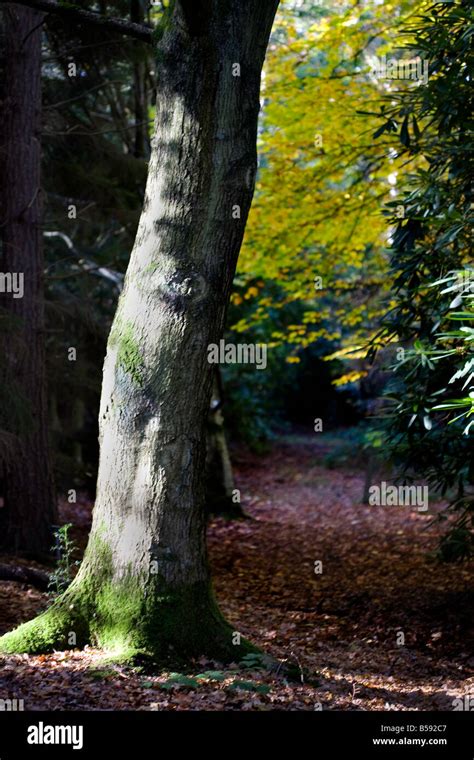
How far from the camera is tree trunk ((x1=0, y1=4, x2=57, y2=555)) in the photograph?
8359mm

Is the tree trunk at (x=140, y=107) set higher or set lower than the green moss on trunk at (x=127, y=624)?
higher

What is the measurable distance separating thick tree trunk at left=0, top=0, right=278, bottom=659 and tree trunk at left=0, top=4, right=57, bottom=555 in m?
3.62

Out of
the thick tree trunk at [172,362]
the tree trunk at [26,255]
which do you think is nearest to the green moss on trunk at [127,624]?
the thick tree trunk at [172,362]

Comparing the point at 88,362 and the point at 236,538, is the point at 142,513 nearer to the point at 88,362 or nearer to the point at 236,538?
the point at 88,362

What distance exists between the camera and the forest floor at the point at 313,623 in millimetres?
4352

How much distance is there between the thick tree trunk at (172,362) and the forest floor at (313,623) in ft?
0.88

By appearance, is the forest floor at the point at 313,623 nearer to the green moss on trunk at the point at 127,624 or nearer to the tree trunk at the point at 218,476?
the green moss on trunk at the point at 127,624

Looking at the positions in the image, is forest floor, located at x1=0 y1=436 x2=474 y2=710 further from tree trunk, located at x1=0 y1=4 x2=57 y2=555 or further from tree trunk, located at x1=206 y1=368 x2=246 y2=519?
tree trunk, located at x1=0 y1=4 x2=57 y2=555

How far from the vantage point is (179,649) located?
475 centimetres

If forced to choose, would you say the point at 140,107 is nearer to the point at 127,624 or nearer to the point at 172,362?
the point at 172,362

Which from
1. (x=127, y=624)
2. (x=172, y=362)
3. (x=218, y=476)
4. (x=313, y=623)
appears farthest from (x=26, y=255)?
(x=218, y=476)

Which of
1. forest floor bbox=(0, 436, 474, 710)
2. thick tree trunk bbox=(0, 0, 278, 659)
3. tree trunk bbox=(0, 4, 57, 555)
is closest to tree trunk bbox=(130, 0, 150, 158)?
tree trunk bbox=(0, 4, 57, 555)
